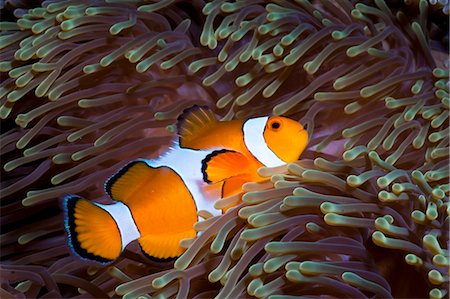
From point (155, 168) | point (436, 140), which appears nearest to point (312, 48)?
point (436, 140)

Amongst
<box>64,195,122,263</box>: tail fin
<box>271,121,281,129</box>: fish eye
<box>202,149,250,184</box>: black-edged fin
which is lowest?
<box>64,195,122,263</box>: tail fin

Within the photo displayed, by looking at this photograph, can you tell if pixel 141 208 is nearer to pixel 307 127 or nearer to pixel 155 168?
pixel 155 168

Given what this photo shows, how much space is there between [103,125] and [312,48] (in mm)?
583

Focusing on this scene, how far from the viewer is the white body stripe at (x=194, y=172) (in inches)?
51.0

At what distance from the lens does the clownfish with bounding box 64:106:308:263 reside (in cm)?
125

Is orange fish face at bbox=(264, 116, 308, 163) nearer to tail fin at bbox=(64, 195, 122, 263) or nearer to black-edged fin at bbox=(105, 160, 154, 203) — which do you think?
black-edged fin at bbox=(105, 160, 154, 203)

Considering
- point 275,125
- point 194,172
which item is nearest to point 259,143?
point 275,125

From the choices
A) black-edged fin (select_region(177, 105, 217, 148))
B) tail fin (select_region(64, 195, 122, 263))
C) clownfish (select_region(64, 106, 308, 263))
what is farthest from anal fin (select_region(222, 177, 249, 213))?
tail fin (select_region(64, 195, 122, 263))

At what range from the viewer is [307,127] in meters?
1.47

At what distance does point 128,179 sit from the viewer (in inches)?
51.7

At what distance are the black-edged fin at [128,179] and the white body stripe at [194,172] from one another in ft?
0.06

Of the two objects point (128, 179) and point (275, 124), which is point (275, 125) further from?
point (128, 179)

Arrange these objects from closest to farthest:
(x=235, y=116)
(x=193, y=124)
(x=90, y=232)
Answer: (x=90, y=232) < (x=193, y=124) < (x=235, y=116)

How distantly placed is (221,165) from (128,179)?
0.72 feet
